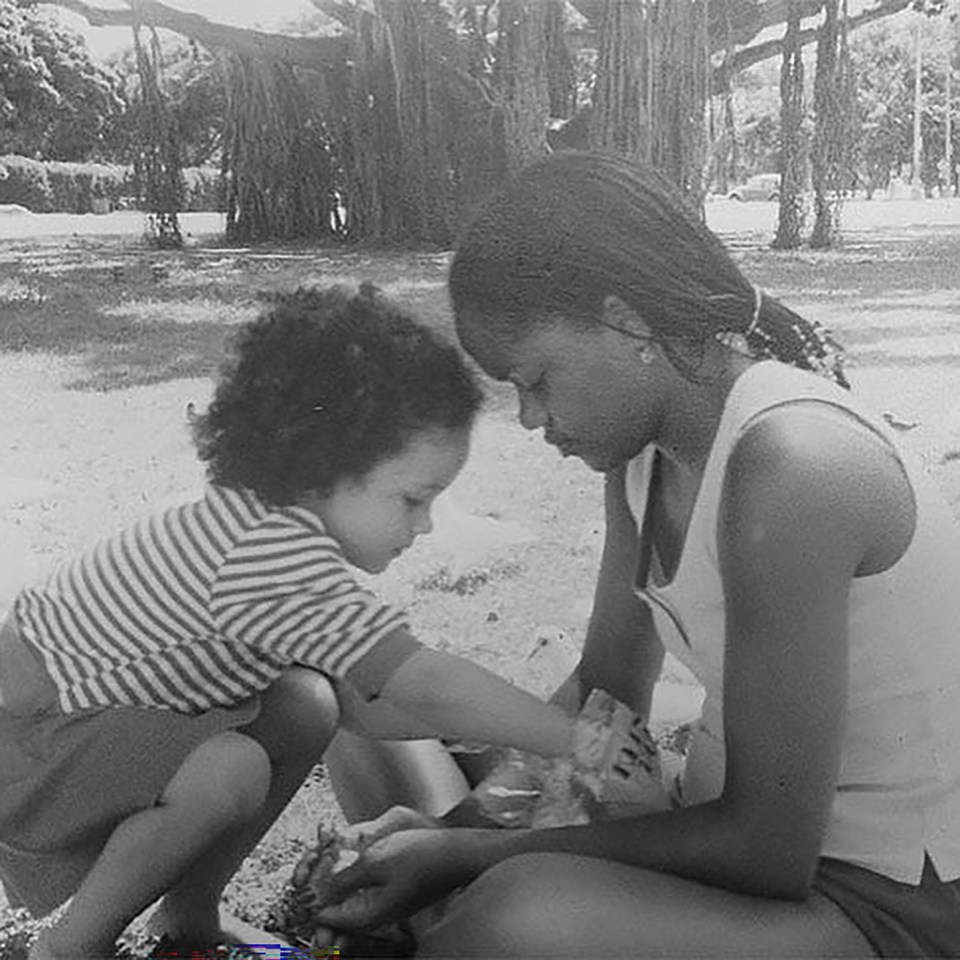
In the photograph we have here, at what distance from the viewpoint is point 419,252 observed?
1.07 meters

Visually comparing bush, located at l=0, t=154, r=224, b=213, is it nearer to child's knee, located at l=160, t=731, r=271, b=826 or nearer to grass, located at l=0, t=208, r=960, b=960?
grass, located at l=0, t=208, r=960, b=960

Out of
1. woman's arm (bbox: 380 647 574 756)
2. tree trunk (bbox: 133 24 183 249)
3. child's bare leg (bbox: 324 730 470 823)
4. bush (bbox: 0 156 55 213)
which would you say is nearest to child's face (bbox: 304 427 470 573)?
woman's arm (bbox: 380 647 574 756)

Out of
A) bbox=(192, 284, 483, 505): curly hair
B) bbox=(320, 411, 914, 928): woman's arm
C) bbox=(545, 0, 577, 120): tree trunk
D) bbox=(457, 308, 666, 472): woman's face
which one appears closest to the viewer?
bbox=(320, 411, 914, 928): woman's arm

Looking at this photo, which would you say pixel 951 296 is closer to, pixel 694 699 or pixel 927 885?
pixel 694 699

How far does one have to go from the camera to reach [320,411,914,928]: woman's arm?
0.79 m

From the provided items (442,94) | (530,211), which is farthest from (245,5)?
(530,211)

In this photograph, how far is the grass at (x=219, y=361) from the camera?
1120 mm

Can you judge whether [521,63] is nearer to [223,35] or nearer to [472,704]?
[223,35]

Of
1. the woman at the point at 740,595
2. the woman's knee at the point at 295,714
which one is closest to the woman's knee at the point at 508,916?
the woman at the point at 740,595

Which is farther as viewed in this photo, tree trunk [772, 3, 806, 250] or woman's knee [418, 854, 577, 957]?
tree trunk [772, 3, 806, 250]

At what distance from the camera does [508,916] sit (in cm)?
87

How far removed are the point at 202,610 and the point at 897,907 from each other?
53 cm

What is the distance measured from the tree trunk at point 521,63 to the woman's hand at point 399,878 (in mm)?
565

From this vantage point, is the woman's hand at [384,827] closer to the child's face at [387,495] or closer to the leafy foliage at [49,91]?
the child's face at [387,495]
